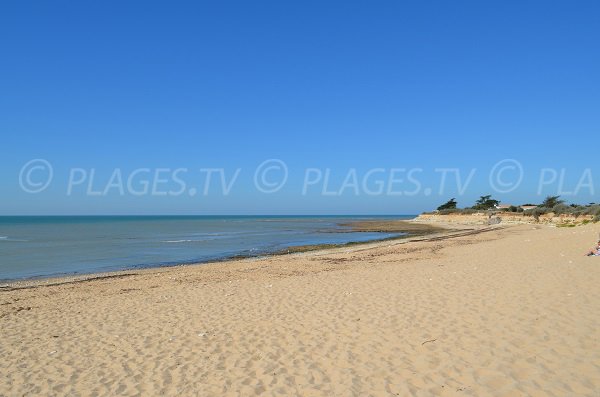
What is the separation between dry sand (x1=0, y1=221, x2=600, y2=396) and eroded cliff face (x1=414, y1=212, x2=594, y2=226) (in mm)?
37972

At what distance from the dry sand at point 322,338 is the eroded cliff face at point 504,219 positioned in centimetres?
3797

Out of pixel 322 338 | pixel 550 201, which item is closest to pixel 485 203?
pixel 550 201

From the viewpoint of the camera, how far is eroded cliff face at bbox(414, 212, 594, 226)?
161 ft

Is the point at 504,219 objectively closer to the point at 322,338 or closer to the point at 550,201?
the point at 550,201

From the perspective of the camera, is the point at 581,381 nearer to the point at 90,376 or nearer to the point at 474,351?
the point at 474,351

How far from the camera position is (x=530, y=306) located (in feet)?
27.1

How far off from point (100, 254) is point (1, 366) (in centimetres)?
2333

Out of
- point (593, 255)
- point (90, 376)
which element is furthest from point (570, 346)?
point (593, 255)

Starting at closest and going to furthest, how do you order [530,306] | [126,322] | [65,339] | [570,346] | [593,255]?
[570,346]
[65,339]
[530,306]
[126,322]
[593,255]

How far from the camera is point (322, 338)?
7.10m

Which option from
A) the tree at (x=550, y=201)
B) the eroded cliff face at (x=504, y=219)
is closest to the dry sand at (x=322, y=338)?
the eroded cliff face at (x=504, y=219)

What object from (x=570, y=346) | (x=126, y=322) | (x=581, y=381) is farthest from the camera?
(x=126, y=322)

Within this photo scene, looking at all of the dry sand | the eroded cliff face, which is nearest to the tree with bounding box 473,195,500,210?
the eroded cliff face

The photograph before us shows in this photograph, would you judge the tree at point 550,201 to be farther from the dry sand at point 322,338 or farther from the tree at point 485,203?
the dry sand at point 322,338
